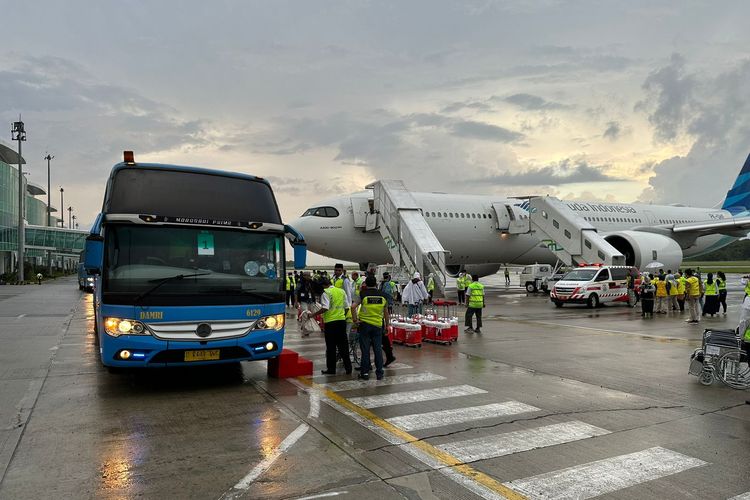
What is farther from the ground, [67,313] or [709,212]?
[709,212]

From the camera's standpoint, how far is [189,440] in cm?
588

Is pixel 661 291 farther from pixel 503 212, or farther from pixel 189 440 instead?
pixel 189 440

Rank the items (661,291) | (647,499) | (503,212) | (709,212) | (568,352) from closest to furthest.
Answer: (647,499) < (568,352) < (661,291) < (503,212) < (709,212)

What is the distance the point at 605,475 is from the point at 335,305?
5107 millimetres

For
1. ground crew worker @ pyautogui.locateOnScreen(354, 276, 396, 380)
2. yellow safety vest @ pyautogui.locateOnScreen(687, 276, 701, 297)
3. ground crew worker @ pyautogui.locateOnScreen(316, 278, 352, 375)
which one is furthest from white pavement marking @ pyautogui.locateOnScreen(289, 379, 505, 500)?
yellow safety vest @ pyautogui.locateOnScreen(687, 276, 701, 297)

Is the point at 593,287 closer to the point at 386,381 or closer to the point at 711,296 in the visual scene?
the point at 711,296

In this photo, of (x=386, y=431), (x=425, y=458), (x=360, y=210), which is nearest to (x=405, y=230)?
(x=360, y=210)

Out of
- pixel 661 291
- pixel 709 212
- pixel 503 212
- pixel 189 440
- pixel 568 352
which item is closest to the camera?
pixel 189 440

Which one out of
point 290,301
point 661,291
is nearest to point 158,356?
point 661,291

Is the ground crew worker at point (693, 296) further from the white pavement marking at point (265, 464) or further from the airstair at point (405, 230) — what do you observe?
the white pavement marking at point (265, 464)

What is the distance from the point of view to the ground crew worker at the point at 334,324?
30.1 feet

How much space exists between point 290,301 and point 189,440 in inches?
888

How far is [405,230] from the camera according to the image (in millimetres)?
24875

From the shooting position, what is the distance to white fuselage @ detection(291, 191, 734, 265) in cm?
2684
